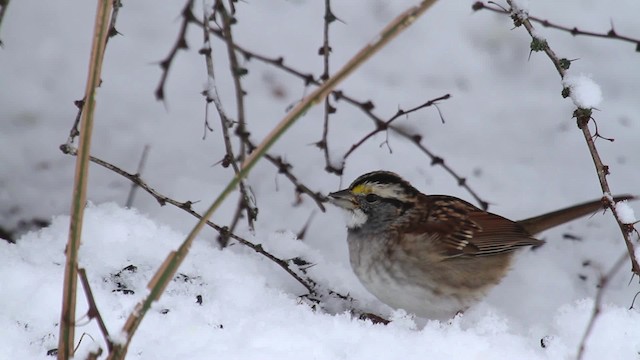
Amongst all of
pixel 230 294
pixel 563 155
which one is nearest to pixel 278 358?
pixel 230 294

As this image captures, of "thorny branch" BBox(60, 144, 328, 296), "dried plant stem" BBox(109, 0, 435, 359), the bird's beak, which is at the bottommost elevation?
"dried plant stem" BBox(109, 0, 435, 359)

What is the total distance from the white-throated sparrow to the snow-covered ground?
0.16 metres

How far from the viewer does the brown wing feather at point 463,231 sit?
15.1 feet

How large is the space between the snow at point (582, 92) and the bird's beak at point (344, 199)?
4.08ft

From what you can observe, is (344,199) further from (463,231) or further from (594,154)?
(594,154)

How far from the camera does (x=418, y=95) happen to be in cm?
634

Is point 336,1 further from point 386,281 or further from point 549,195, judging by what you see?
point 386,281

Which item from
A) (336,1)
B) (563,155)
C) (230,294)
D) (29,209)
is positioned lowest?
(230,294)

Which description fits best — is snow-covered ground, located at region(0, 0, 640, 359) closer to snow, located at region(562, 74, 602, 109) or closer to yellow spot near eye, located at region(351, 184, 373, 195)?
yellow spot near eye, located at region(351, 184, 373, 195)

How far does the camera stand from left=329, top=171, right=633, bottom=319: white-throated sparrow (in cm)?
438

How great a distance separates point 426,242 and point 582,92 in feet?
3.51

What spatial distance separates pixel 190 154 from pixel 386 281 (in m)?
1.86

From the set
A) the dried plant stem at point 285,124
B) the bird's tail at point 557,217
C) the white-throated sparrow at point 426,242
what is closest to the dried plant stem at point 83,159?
the dried plant stem at point 285,124

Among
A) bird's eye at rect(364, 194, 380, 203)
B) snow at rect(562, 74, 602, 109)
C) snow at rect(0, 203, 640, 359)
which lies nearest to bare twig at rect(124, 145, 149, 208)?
snow at rect(0, 203, 640, 359)
